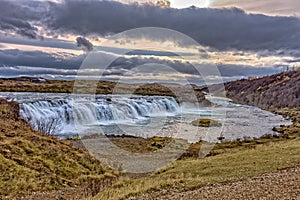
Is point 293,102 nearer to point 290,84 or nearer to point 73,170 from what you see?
point 290,84

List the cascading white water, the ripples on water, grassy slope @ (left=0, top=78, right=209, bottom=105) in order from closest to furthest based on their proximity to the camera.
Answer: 1. the cascading white water
2. the ripples on water
3. grassy slope @ (left=0, top=78, right=209, bottom=105)

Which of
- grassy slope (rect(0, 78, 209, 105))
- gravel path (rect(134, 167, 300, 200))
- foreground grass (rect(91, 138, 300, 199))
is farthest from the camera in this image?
grassy slope (rect(0, 78, 209, 105))

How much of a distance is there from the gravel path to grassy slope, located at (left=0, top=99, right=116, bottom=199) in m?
6.58

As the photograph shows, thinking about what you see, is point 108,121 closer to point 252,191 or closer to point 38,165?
point 38,165

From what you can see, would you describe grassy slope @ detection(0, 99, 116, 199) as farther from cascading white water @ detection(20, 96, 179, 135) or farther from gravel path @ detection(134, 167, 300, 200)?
cascading white water @ detection(20, 96, 179, 135)

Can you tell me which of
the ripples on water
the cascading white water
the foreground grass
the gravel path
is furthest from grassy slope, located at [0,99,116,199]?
the cascading white water

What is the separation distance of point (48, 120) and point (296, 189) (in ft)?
108

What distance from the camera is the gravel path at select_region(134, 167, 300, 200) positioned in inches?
400

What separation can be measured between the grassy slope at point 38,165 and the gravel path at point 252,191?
21.6 ft

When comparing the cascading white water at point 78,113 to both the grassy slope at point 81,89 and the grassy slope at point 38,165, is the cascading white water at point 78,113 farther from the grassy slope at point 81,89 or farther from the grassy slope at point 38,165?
the grassy slope at point 81,89

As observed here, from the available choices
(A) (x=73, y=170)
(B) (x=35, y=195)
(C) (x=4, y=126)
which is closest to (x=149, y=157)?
(A) (x=73, y=170)

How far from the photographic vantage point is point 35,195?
15352 millimetres

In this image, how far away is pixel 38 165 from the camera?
19.2 m

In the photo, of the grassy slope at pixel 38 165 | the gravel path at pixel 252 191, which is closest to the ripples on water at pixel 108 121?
the grassy slope at pixel 38 165
